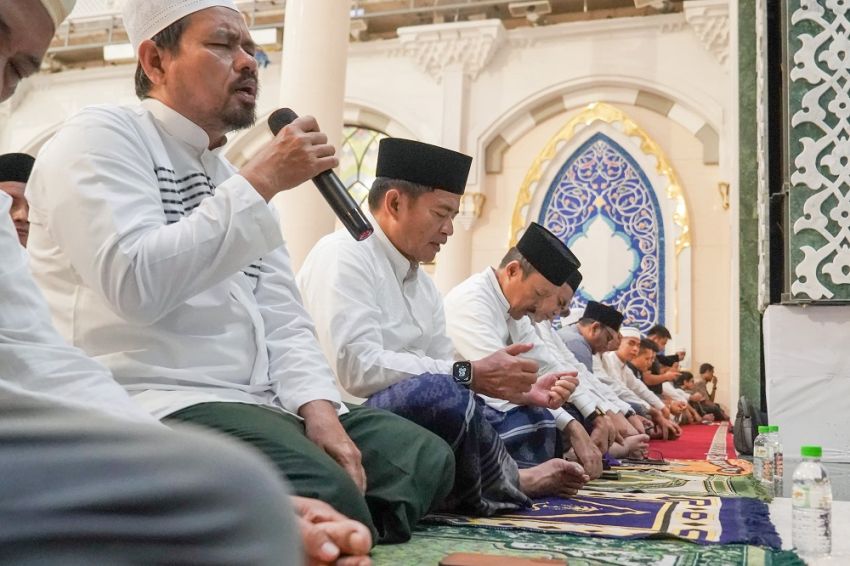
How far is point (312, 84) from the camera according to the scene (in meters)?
5.04

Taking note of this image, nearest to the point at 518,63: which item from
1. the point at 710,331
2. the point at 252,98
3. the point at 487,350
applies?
the point at 710,331

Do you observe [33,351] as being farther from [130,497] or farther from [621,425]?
[621,425]

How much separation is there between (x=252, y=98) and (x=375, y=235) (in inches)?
31.9

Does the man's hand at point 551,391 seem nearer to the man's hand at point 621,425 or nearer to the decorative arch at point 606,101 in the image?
the man's hand at point 621,425

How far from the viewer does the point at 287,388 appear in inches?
68.8

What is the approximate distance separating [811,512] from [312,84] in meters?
3.98

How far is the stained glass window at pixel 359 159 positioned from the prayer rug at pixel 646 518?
703 cm

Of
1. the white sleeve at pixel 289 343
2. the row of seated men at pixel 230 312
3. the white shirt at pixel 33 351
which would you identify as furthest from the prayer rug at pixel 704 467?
the white shirt at pixel 33 351

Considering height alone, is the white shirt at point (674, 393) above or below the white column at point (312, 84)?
below

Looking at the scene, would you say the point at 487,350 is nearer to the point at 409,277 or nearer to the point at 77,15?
the point at 409,277

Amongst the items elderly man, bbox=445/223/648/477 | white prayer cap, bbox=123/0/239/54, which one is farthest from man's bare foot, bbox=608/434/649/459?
white prayer cap, bbox=123/0/239/54

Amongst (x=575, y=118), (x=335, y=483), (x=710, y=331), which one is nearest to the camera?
(x=335, y=483)

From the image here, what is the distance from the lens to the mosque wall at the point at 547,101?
7.96 meters

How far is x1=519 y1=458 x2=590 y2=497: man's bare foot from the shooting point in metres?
2.39
